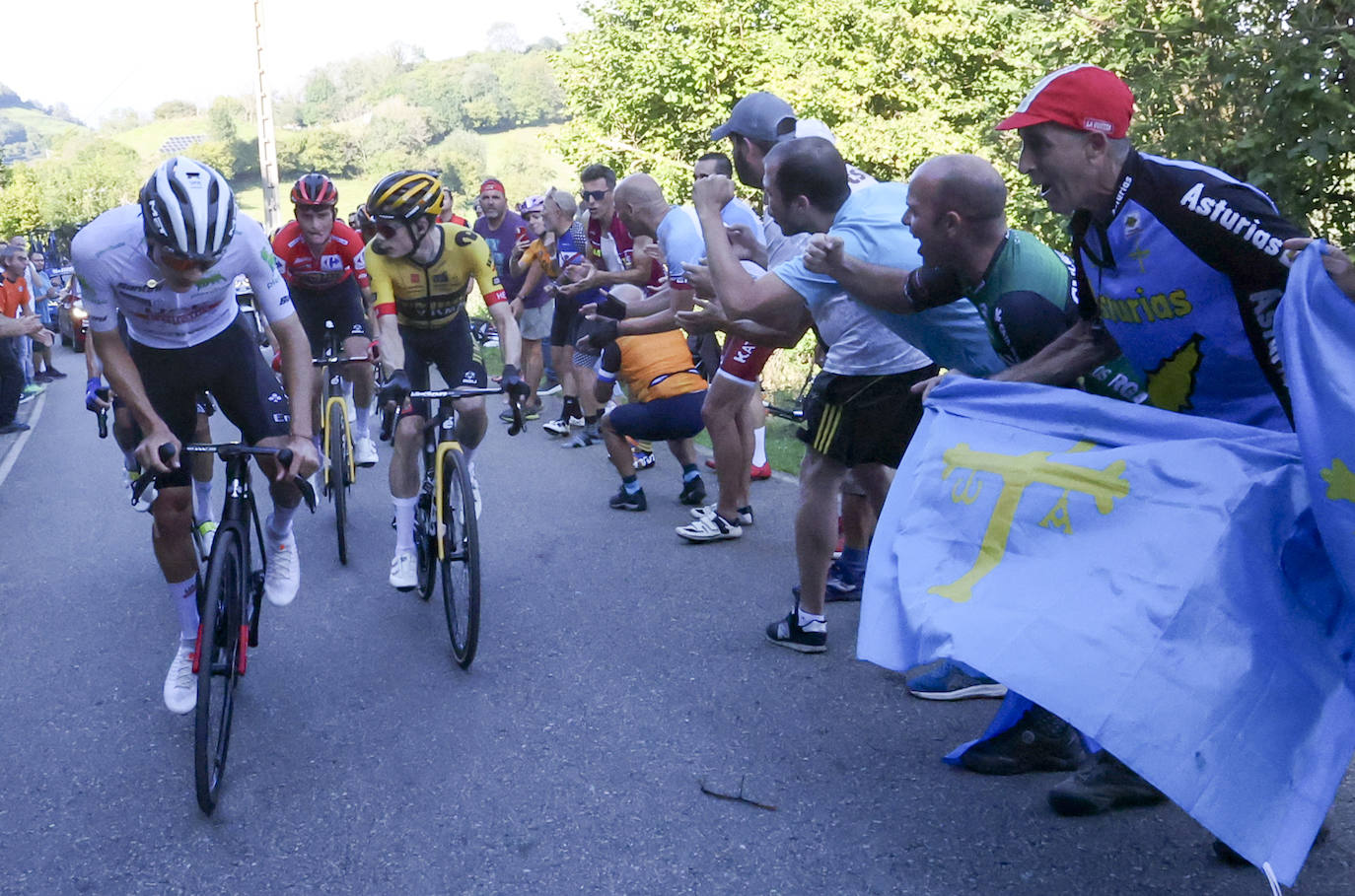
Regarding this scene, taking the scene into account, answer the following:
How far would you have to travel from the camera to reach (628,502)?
883 centimetres

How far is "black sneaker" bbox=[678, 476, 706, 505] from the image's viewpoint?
8812mm

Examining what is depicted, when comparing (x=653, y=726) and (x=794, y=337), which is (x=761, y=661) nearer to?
(x=653, y=726)

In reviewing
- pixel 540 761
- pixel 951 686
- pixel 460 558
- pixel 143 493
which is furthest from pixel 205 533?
pixel 951 686

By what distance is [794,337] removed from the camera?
5.45 meters

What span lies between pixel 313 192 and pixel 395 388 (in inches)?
136

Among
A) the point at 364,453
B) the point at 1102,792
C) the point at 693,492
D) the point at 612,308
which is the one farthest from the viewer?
the point at 364,453

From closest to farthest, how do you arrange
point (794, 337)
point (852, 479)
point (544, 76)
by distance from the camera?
point (794, 337) → point (852, 479) → point (544, 76)

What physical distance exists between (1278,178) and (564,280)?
7.47m

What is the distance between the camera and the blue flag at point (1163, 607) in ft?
9.55

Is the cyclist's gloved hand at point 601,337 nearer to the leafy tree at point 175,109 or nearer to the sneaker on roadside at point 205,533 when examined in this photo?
the sneaker on roadside at point 205,533

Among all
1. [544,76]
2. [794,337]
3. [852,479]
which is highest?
[794,337]

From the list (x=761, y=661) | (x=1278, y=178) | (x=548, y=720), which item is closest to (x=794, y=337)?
(x=761, y=661)

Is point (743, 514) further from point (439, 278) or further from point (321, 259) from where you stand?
point (321, 259)

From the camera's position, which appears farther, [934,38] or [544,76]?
[544,76]
